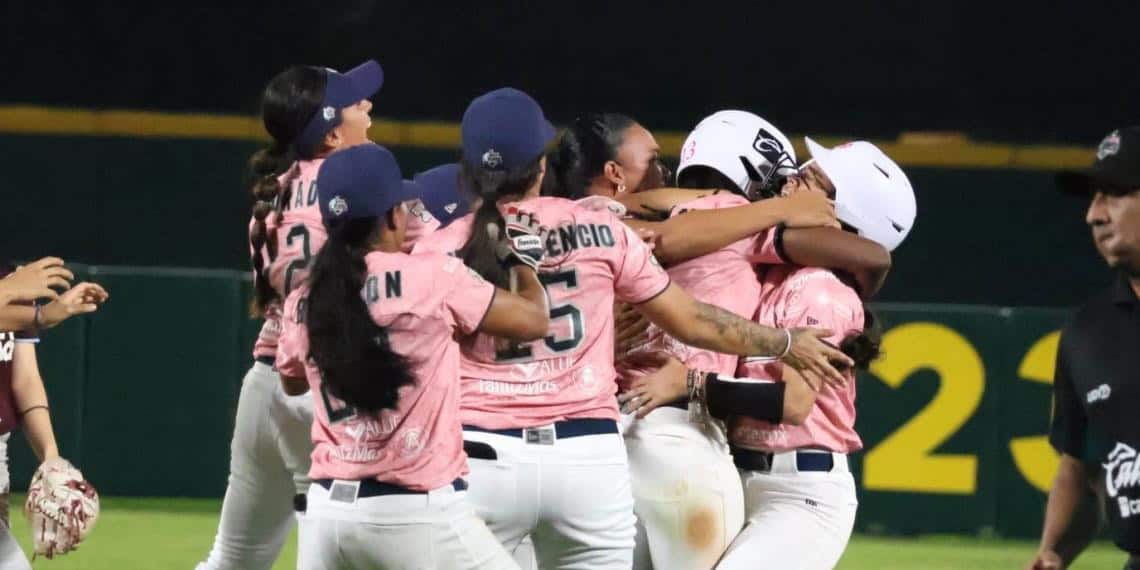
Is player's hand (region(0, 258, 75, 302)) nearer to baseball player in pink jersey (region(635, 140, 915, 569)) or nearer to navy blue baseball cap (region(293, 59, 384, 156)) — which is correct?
navy blue baseball cap (region(293, 59, 384, 156))

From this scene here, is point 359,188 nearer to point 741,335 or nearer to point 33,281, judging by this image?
point 741,335

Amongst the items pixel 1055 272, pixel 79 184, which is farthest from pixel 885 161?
pixel 79 184

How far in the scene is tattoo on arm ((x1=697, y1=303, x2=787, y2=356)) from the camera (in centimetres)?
493

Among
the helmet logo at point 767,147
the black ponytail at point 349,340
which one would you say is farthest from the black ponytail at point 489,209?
the helmet logo at point 767,147

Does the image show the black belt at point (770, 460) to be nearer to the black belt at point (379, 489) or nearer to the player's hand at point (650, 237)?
the player's hand at point (650, 237)

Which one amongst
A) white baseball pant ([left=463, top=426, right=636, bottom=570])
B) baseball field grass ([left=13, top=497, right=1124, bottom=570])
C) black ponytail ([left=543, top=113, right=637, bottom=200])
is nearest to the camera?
white baseball pant ([left=463, top=426, right=636, bottom=570])

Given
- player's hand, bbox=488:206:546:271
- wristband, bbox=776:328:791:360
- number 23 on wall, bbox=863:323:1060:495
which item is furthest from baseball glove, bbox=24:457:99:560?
number 23 on wall, bbox=863:323:1060:495

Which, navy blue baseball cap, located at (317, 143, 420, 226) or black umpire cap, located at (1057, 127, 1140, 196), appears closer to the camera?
black umpire cap, located at (1057, 127, 1140, 196)

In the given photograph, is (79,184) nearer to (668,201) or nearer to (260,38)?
(260,38)

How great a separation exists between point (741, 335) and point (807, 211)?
41cm

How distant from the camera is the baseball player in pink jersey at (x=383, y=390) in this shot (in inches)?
171

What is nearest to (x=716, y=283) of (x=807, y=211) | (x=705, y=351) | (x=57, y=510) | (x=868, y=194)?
(x=705, y=351)

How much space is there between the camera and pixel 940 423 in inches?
408

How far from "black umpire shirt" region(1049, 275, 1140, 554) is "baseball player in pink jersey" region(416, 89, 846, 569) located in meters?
0.85
